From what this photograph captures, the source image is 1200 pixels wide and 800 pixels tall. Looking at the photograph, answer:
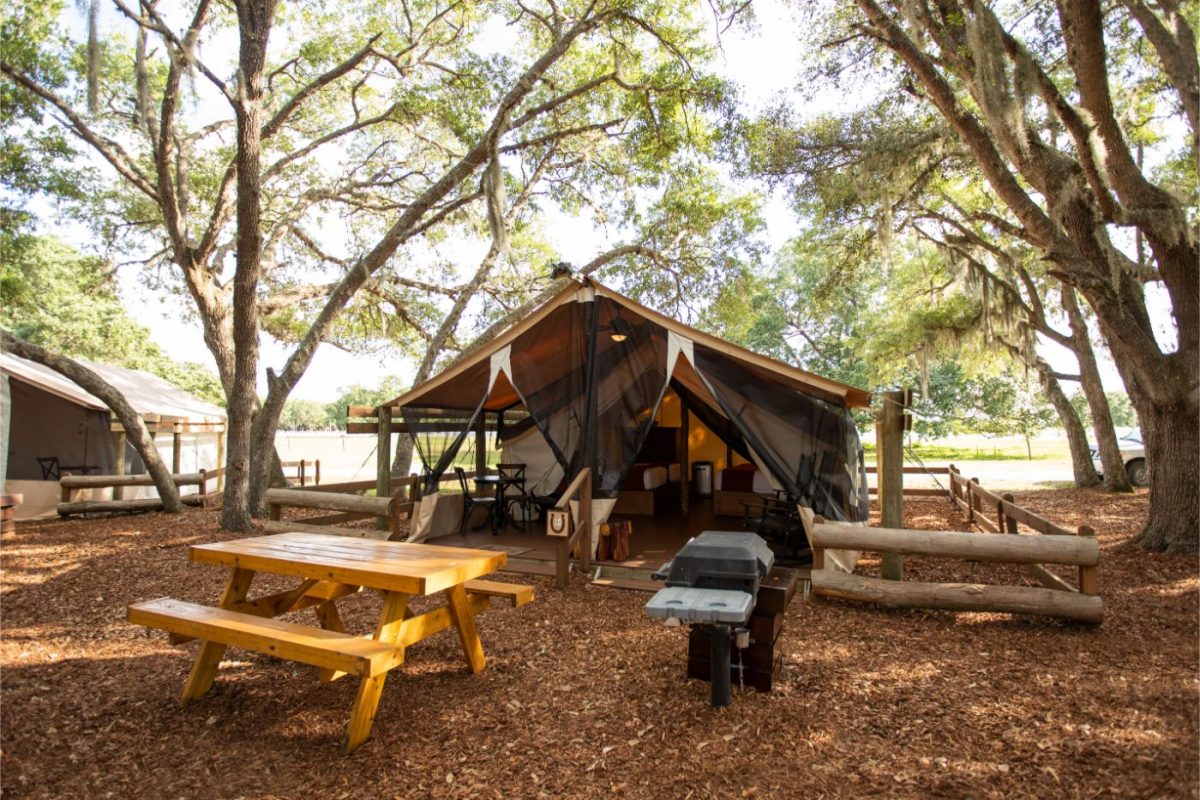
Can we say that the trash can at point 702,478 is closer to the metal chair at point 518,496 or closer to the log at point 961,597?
the metal chair at point 518,496

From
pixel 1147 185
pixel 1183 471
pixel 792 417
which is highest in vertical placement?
pixel 1147 185

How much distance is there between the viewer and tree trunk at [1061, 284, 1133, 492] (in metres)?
10.5

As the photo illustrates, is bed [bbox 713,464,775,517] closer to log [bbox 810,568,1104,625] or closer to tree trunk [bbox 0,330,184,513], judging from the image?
Answer: log [bbox 810,568,1104,625]

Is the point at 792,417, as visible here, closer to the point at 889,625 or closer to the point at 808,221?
the point at 889,625

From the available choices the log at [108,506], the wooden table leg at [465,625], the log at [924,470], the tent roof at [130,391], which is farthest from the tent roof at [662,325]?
the log at [108,506]

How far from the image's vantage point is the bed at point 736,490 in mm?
7777

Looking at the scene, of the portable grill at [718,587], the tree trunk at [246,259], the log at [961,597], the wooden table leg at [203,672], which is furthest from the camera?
the tree trunk at [246,259]

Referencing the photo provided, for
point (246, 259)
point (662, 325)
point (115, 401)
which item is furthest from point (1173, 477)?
point (115, 401)

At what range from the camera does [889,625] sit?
4.07m

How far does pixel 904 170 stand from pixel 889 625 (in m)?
5.98

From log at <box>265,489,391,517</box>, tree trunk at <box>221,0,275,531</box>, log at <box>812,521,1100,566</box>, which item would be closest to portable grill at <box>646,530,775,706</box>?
log at <box>812,521,1100,566</box>

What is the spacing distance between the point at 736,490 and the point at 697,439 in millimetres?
1464

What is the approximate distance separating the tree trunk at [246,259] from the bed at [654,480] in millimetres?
4533

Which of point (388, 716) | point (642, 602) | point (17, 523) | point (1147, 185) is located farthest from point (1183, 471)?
point (17, 523)
